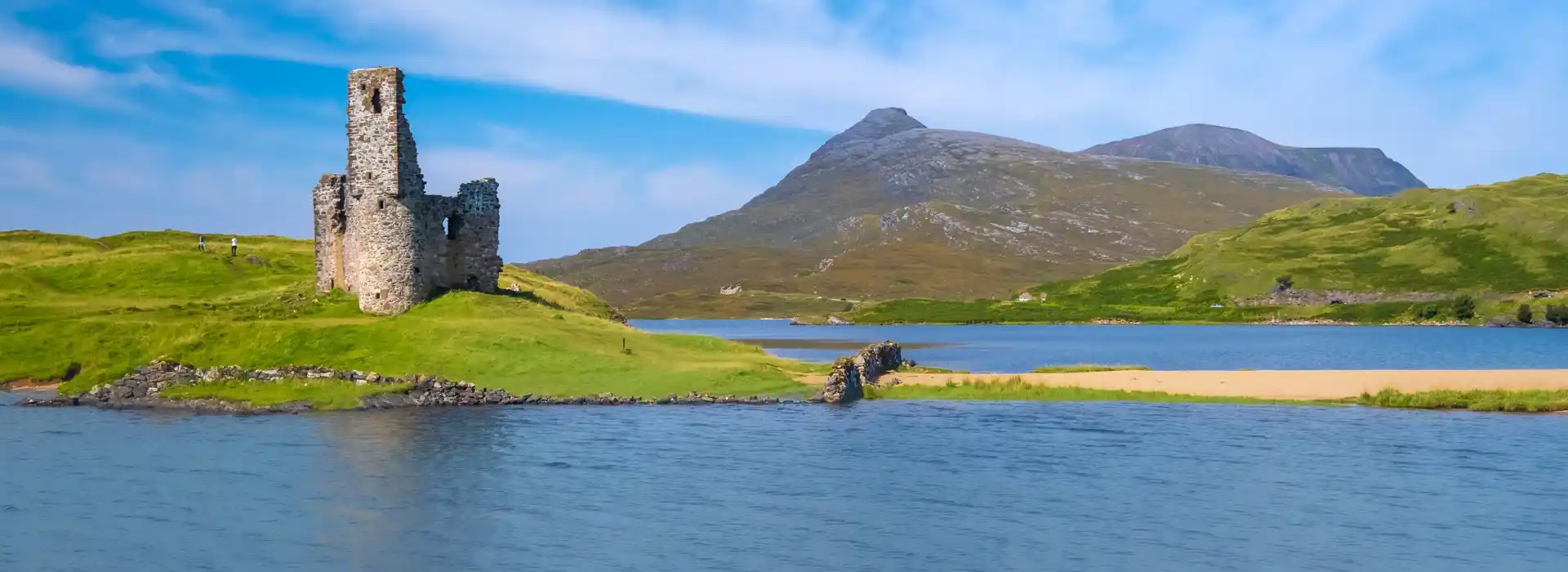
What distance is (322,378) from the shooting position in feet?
172

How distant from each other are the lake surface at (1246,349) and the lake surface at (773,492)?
40.7m

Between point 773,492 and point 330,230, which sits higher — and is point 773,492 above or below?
below

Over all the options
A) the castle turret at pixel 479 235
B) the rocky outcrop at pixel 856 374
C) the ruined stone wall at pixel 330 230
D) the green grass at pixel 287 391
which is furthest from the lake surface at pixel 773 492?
the ruined stone wall at pixel 330 230

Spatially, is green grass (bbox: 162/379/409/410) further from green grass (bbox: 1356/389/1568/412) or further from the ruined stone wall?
green grass (bbox: 1356/389/1568/412)

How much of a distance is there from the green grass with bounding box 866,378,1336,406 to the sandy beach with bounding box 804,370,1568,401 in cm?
176

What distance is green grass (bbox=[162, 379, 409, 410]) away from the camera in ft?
166

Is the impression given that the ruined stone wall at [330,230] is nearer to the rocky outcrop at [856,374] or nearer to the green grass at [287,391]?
the green grass at [287,391]

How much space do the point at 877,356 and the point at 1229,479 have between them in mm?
32890

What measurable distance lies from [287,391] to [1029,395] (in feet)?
103

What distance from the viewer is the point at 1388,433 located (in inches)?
1799

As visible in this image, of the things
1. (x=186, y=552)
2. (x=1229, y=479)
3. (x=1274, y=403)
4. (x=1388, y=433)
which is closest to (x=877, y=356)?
(x=1274, y=403)

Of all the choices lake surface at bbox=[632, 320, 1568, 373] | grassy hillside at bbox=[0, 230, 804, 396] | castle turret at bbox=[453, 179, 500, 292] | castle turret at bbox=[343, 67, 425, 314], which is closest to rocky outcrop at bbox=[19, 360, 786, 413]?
grassy hillside at bbox=[0, 230, 804, 396]

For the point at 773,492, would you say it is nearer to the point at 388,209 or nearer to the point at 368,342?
the point at 368,342

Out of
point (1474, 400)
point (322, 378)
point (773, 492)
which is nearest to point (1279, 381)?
point (1474, 400)
